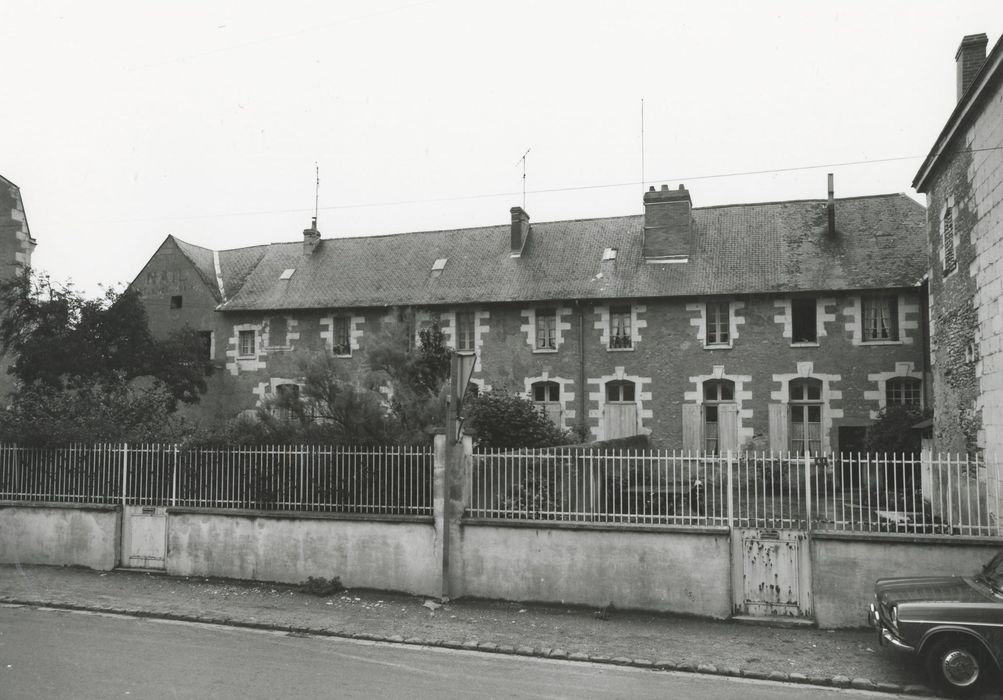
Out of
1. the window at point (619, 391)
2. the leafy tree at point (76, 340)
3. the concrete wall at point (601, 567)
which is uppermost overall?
the leafy tree at point (76, 340)

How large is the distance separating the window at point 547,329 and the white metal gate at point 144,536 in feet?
54.5

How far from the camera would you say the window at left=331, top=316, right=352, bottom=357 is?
30.8m

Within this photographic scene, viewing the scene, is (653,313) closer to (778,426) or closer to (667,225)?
(667,225)

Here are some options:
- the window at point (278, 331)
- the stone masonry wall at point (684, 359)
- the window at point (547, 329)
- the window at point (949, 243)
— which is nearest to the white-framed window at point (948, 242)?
the window at point (949, 243)

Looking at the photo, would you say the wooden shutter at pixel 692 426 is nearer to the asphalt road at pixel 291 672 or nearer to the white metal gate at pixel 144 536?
the white metal gate at pixel 144 536

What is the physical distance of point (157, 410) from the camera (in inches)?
781

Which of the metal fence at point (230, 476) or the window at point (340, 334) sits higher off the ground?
the window at point (340, 334)

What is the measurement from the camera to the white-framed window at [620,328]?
27.7 metres

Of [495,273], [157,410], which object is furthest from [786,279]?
[157,410]

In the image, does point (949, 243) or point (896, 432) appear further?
point (896, 432)

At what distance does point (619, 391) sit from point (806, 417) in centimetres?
613

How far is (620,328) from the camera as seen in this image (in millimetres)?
27844

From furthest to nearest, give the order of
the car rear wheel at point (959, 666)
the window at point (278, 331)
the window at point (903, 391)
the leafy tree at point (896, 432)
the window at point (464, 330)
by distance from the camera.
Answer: the window at point (278, 331)
the window at point (464, 330)
the window at point (903, 391)
the leafy tree at point (896, 432)
the car rear wheel at point (959, 666)

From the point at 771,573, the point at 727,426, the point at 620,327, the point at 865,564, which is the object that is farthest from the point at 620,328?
the point at 865,564
